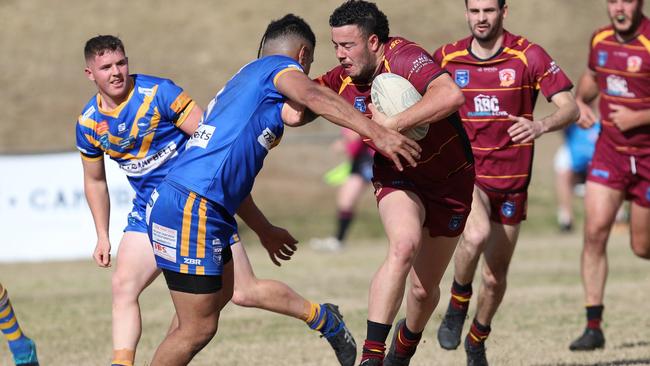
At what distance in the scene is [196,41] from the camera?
98.5 ft

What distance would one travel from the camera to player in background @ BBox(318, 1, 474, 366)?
608 cm

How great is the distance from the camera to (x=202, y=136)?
579 centimetres

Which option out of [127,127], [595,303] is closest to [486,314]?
[595,303]

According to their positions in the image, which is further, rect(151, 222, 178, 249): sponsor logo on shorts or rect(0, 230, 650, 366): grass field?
rect(0, 230, 650, 366): grass field

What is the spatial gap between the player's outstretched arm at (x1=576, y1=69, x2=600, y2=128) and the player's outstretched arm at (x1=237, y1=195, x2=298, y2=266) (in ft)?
9.82

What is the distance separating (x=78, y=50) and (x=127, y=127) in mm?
23049

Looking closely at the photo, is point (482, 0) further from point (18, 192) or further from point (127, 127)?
point (18, 192)

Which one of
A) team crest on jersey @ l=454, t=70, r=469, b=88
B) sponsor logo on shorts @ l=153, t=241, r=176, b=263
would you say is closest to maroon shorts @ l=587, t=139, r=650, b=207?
team crest on jersey @ l=454, t=70, r=469, b=88

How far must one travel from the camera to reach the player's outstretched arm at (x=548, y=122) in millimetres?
6531

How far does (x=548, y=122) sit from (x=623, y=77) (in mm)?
2045

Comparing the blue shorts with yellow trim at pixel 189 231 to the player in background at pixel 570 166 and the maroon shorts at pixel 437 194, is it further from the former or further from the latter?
the player in background at pixel 570 166

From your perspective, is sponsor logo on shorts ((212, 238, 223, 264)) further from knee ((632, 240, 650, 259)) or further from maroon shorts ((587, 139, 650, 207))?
knee ((632, 240, 650, 259))

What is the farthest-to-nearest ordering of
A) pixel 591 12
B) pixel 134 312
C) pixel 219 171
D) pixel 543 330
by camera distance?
pixel 591 12, pixel 543 330, pixel 134 312, pixel 219 171

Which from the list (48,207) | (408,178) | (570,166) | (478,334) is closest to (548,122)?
(408,178)
